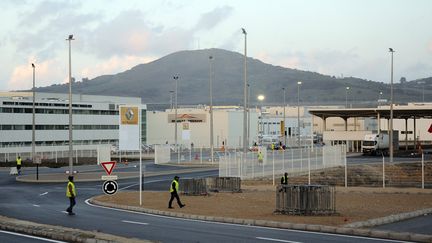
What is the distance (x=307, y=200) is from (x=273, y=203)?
21.3 ft

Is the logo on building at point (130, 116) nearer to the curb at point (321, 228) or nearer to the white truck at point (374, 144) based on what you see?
the curb at point (321, 228)

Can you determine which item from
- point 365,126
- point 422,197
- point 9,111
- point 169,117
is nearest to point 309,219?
point 422,197

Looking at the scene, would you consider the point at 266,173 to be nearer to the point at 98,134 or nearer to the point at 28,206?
the point at 28,206

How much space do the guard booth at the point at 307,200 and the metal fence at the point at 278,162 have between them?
65.5 ft

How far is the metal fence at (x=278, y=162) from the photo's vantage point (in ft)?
166

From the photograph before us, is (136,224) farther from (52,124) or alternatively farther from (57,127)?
(57,127)

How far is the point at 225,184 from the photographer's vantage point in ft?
137

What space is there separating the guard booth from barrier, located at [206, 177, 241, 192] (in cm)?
1357

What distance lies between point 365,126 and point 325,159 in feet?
324

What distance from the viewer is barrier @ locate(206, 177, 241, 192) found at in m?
41.4

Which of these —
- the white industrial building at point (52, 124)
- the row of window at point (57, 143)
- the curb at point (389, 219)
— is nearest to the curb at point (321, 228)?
the curb at point (389, 219)

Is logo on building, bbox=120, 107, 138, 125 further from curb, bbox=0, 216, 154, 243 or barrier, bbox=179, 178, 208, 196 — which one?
curb, bbox=0, 216, 154, 243

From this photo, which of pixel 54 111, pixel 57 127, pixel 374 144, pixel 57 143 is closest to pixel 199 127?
pixel 57 127

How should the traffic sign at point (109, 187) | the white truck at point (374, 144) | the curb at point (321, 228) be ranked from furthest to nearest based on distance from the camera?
the white truck at point (374, 144), the traffic sign at point (109, 187), the curb at point (321, 228)
